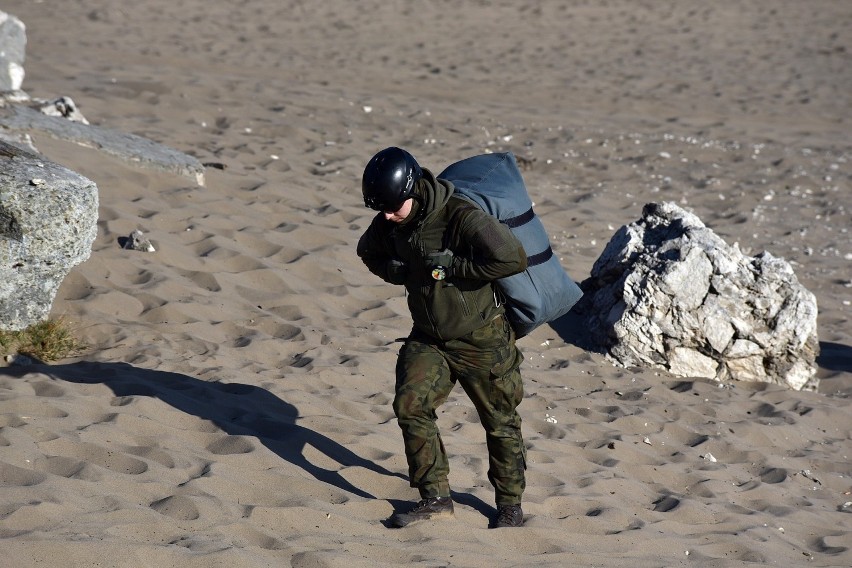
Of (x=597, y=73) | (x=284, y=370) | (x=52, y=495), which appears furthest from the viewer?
(x=597, y=73)

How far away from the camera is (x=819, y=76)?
726 inches

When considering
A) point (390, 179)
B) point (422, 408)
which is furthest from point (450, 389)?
point (390, 179)

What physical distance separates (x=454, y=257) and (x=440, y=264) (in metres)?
0.07

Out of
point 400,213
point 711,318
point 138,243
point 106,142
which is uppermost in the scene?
point 400,213

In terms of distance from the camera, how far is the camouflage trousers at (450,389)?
462cm

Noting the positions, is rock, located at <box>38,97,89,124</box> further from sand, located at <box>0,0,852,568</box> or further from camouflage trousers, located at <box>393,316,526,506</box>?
camouflage trousers, located at <box>393,316,526,506</box>

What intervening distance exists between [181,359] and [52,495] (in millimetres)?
2129

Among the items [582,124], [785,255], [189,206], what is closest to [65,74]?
[189,206]

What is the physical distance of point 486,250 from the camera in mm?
4371

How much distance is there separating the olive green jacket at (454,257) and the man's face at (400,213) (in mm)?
53

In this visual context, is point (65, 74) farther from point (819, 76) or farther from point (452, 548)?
point (819, 76)

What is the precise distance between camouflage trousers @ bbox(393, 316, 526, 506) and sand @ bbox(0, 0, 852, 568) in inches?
11.1

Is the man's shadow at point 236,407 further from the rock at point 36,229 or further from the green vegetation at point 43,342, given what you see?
the rock at point 36,229

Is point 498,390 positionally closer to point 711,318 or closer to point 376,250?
point 376,250
